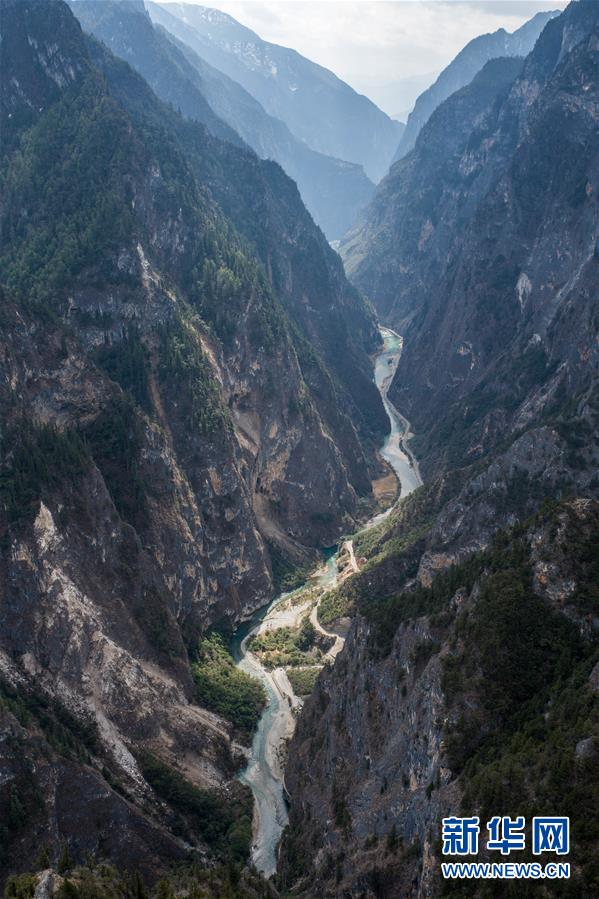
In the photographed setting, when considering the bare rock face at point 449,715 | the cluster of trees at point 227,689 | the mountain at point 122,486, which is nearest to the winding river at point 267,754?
the cluster of trees at point 227,689

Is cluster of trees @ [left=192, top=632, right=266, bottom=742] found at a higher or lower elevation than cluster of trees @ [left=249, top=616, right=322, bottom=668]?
lower

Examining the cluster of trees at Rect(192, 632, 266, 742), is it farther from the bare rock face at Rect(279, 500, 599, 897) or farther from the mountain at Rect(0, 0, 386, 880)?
the bare rock face at Rect(279, 500, 599, 897)

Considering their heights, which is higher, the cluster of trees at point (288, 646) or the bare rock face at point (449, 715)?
the cluster of trees at point (288, 646)

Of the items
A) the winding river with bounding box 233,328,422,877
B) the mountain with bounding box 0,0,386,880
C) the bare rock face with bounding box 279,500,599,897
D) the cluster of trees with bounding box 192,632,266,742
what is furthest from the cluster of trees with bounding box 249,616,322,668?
the bare rock face with bounding box 279,500,599,897

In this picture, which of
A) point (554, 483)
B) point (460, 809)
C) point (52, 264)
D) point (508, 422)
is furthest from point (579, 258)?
point (460, 809)

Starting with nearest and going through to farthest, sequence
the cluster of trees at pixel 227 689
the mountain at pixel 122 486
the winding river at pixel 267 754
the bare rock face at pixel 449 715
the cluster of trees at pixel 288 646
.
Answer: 1. the bare rock face at pixel 449 715
2. the mountain at pixel 122 486
3. the winding river at pixel 267 754
4. the cluster of trees at pixel 227 689
5. the cluster of trees at pixel 288 646

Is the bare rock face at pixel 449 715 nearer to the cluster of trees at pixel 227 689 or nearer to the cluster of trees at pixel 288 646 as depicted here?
the cluster of trees at pixel 227 689

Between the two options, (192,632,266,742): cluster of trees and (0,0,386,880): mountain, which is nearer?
→ (0,0,386,880): mountain

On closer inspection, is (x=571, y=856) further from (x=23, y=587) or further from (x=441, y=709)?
(x=23, y=587)
